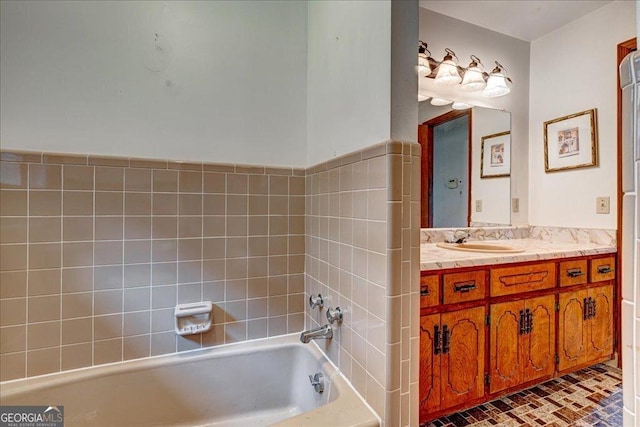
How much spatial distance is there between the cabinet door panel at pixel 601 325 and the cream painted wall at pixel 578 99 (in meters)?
0.48

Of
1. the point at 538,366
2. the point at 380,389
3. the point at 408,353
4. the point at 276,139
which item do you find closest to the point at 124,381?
the point at 380,389

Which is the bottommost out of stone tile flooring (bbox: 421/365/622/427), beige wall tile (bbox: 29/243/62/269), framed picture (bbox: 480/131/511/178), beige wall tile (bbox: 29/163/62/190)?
stone tile flooring (bbox: 421/365/622/427)

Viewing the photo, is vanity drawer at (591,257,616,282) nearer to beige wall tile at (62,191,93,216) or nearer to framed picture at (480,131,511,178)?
framed picture at (480,131,511,178)

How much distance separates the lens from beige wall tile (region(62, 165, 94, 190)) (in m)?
1.27

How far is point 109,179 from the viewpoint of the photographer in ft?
4.38

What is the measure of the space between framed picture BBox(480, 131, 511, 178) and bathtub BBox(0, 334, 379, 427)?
75.1 inches

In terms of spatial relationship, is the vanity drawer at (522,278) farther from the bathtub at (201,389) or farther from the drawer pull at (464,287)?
the bathtub at (201,389)

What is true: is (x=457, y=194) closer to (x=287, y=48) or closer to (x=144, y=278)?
(x=287, y=48)

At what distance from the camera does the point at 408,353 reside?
995 millimetres

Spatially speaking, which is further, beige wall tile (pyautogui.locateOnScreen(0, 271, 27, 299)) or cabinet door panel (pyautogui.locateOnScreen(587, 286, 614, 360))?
cabinet door panel (pyautogui.locateOnScreen(587, 286, 614, 360))

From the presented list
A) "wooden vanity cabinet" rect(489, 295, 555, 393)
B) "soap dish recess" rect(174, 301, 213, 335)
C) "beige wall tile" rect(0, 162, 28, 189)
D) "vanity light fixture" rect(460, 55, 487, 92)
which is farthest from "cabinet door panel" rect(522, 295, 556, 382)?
"beige wall tile" rect(0, 162, 28, 189)

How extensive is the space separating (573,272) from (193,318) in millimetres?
2210

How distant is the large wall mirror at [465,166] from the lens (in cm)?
211

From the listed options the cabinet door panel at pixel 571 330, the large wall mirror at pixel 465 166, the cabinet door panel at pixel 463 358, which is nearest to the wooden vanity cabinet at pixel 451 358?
the cabinet door panel at pixel 463 358
